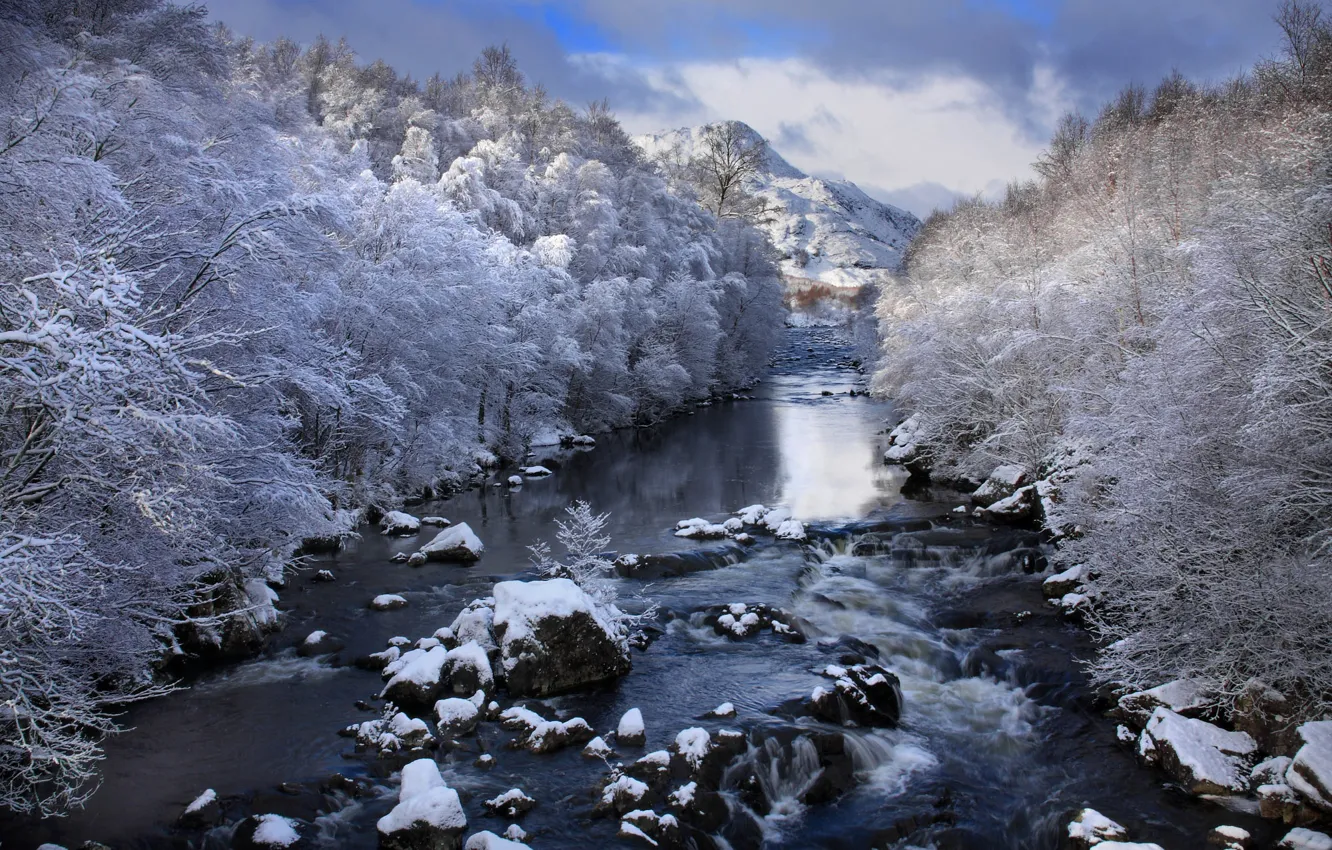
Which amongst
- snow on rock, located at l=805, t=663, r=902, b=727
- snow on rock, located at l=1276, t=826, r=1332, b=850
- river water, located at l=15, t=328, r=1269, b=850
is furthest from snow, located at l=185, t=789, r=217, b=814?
snow on rock, located at l=1276, t=826, r=1332, b=850

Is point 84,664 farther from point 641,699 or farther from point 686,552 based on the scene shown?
point 686,552

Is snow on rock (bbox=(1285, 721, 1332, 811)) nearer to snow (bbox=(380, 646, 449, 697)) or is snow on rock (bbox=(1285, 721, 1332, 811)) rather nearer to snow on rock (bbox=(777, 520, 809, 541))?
snow (bbox=(380, 646, 449, 697))

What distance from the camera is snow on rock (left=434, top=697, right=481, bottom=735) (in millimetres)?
10617

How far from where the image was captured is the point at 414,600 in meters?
15.5

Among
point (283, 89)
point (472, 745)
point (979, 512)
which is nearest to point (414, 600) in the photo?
point (472, 745)

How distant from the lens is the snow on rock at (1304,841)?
8180mm

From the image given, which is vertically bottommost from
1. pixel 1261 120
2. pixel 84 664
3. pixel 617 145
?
pixel 84 664

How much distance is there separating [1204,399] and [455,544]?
47.5 feet

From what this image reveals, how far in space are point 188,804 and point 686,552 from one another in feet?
38.3

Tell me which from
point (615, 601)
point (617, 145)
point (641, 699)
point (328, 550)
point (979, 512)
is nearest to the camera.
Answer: point (641, 699)

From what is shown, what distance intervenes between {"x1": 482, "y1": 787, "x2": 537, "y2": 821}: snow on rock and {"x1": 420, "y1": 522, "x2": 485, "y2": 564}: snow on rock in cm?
923

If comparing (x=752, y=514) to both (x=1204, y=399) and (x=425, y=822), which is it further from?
(x=425, y=822)

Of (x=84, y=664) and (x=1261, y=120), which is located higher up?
(x=1261, y=120)

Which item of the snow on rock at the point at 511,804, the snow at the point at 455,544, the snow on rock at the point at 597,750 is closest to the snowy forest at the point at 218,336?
the snow at the point at 455,544
